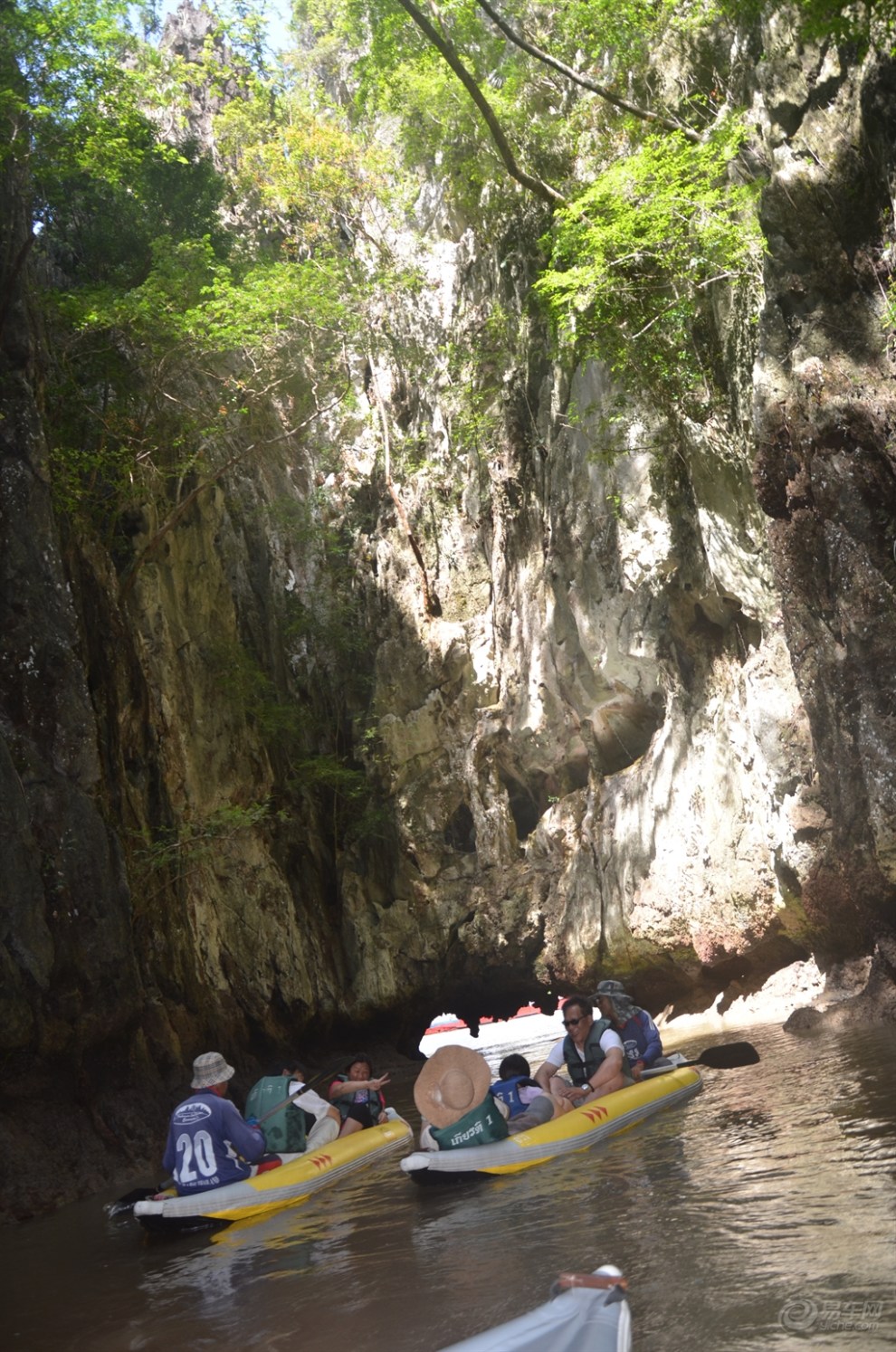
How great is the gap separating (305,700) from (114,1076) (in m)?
11.6

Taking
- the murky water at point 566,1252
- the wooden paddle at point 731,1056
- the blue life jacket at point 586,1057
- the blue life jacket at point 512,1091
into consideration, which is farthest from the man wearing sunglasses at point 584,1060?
the wooden paddle at point 731,1056

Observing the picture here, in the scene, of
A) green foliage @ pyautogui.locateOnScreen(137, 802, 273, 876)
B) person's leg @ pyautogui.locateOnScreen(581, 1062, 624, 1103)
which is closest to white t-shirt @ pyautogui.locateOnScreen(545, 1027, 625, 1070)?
person's leg @ pyautogui.locateOnScreen(581, 1062, 624, 1103)

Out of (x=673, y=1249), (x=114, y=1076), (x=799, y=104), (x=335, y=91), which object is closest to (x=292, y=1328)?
(x=673, y=1249)

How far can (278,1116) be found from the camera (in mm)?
8695

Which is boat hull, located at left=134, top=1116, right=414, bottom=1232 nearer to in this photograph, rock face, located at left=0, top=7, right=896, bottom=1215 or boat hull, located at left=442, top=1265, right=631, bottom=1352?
rock face, located at left=0, top=7, right=896, bottom=1215

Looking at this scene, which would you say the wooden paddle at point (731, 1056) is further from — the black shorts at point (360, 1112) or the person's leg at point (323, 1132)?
the person's leg at point (323, 1132)

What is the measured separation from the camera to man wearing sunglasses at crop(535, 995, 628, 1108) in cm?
849

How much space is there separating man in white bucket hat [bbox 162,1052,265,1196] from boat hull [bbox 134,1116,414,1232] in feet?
0.36

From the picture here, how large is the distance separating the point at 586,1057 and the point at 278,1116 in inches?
100

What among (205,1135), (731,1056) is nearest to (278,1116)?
(205,1135)

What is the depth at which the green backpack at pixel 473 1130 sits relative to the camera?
7.21 metres

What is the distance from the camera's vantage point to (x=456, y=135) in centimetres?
1800

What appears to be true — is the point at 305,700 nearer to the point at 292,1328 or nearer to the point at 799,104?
the point at 799,104

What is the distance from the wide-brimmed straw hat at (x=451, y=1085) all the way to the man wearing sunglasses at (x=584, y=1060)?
129cm
